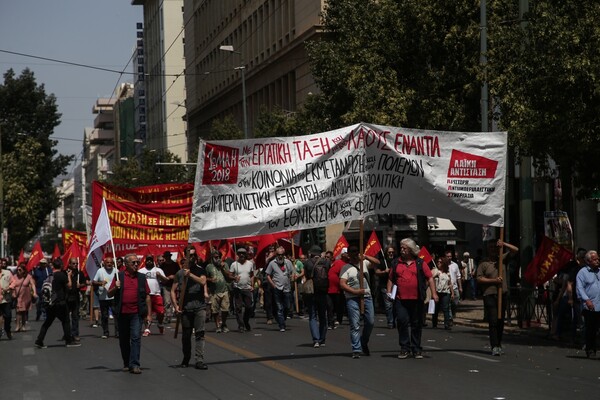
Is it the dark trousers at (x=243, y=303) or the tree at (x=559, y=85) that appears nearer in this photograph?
the tree at (x=559, y=85)

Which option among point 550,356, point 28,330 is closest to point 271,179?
point 550,356

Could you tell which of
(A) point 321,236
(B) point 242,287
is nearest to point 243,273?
(B) point 242,287

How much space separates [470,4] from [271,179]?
1512 centimetres

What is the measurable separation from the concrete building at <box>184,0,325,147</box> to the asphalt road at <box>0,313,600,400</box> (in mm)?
29364

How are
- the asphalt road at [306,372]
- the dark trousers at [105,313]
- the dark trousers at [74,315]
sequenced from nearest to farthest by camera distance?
the asphalt road at [306,372] < the dark trousers at [74,315] < the dark trousers at [105,313]

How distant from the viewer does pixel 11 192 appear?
200 feet

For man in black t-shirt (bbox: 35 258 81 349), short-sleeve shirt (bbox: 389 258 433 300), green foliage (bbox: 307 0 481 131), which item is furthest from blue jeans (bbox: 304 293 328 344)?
green foliage (bbox: 307 0 481 131)

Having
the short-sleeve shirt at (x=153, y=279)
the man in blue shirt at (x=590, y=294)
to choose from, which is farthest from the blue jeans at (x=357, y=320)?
the short-sleeve shirt at (x=153, y=279)

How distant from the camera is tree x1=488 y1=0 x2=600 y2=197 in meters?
19.6

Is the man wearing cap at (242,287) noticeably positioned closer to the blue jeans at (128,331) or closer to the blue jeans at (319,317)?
the blue jeans at (319,317)

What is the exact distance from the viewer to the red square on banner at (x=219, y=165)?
637 inches

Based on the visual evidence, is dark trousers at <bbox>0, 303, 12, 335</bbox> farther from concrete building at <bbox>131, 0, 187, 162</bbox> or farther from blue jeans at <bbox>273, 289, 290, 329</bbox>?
concrete building at <bbox>131, 0, 187, 162</bbox>

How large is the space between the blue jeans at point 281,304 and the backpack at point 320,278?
4.52m

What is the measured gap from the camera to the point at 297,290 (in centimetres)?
3011
